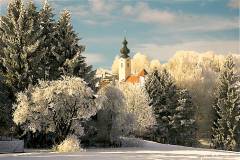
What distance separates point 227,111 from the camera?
216 feet

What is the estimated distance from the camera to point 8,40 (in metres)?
40.7

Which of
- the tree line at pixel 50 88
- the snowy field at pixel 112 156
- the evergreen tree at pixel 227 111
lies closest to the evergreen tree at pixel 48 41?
the tree line at pixel 50 88

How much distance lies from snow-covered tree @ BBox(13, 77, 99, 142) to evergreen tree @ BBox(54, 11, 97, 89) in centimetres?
458

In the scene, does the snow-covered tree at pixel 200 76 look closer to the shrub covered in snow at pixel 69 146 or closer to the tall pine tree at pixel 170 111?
the tall pine tree at pixel 170 111

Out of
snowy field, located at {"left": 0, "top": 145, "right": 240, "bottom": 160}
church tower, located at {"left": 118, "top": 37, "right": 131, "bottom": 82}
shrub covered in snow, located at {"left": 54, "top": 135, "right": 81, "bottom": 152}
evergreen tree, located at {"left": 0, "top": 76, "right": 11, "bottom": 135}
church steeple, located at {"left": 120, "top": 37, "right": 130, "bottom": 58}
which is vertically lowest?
snowy field, located at {"left": 0, "top": 145, "right": 240, "bottom": 160}

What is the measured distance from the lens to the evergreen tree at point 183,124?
210 feet

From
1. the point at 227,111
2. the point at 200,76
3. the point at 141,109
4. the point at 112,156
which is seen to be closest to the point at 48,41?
the point at 141,109

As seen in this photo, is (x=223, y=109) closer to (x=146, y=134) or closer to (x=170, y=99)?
(x=170, y=99)

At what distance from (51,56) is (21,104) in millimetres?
8056

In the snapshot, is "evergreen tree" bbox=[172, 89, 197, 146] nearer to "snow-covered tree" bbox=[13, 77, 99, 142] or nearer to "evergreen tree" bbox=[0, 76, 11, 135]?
"snow-covered tree" bbox=[13, 77, 99, 142]

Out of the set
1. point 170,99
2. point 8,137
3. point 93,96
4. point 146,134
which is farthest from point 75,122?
point 170,99

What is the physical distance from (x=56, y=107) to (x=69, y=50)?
795 centimetres

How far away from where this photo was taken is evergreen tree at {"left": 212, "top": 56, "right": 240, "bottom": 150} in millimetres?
64562

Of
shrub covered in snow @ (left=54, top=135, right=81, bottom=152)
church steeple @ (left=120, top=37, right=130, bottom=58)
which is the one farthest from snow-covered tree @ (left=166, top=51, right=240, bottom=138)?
shrub covered in snow @ (left=54, top=135, right=81, bottom=152)
